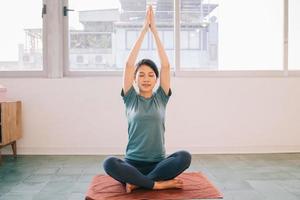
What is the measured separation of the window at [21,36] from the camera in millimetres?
3670

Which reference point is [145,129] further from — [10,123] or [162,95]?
[10,123]

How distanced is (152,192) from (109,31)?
2135mm

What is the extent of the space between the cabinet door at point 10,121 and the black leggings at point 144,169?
1.44m

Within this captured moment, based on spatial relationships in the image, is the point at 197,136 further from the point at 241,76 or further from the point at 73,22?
the point at 73,22

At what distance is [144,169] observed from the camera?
2273 mm

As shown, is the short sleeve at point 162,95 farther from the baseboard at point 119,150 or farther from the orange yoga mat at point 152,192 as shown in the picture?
the baseboard at point 119,150

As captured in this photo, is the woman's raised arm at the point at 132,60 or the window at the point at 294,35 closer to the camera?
the woman's raised arm at the point at 132,60

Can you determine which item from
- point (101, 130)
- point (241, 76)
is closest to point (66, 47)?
point (101, 130)

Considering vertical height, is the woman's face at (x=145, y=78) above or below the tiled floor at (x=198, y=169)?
above

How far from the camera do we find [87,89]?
3604 mm

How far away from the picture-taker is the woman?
2186mm

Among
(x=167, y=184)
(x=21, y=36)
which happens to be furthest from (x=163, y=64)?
(x=21, y=36)

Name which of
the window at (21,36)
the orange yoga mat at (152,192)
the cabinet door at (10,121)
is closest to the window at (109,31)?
the window at (21,36)

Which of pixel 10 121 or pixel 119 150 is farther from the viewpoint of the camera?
pixel 119 150
